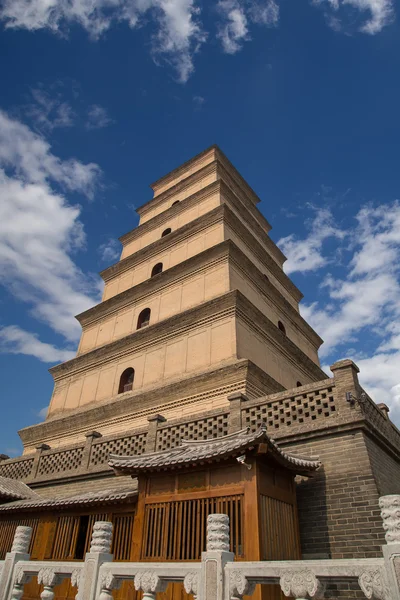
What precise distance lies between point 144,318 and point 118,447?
744 cm

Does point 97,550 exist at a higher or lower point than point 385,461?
lower

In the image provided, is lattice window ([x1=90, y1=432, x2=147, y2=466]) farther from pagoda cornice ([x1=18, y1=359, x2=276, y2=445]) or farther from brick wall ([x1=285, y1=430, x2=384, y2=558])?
brick wall ([x1=285, y1=430, x2=384, y2=558])

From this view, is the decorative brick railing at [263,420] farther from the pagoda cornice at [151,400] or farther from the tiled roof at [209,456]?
the pagoda cornice at [151,400]

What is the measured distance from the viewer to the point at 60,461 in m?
12.4

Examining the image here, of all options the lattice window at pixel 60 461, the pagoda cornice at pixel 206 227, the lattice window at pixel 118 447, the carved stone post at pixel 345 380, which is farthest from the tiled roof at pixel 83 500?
the pagoda cornice at pixel 206 227

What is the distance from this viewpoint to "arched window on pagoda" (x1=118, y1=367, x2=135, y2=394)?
53.0 feet

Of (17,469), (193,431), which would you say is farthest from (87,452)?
(193,431)

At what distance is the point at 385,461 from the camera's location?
827 cm

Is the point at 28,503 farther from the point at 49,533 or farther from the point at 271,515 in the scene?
the point at 271,515

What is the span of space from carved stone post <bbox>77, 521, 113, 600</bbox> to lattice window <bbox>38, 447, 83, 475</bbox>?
6.60 meters

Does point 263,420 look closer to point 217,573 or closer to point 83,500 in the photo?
point 83,500

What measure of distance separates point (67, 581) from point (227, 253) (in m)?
11.1

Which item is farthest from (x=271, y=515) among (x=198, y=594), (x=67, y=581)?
(x=67, y=581)

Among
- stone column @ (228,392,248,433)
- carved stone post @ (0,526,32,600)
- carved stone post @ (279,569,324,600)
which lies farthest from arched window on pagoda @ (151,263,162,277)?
carved stone post @ (279,569,324,600)
